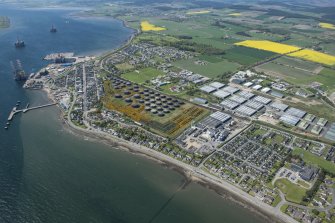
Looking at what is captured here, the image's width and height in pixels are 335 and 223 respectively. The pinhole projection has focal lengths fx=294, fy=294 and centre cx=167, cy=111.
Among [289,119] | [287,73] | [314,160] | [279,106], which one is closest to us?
[314,160]

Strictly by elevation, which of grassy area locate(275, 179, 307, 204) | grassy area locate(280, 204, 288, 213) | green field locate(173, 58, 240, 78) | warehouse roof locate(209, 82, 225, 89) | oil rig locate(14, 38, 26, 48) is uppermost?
oil rig locate(14, 38, 26, 48)

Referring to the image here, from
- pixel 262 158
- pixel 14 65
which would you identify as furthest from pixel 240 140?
pixel 14 65

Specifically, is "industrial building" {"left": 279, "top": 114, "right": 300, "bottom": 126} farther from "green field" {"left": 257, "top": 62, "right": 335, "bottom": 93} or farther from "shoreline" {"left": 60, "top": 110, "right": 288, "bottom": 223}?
"shoreline" {"left": 60, "top": 110, "right": 288, "bottom": 223}

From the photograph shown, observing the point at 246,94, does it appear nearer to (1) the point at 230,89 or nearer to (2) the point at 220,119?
(1) the point at 230,89

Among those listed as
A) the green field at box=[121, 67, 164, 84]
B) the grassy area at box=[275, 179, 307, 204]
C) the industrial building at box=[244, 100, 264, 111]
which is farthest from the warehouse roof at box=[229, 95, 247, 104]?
the grassy area at box=[275, 179, 307, 204]

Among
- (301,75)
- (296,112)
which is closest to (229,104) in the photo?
(296,112)

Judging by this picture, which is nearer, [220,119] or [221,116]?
[220,119]

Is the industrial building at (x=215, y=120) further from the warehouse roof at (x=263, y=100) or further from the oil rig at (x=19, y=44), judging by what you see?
the oil rig at (x=19, y=44)
